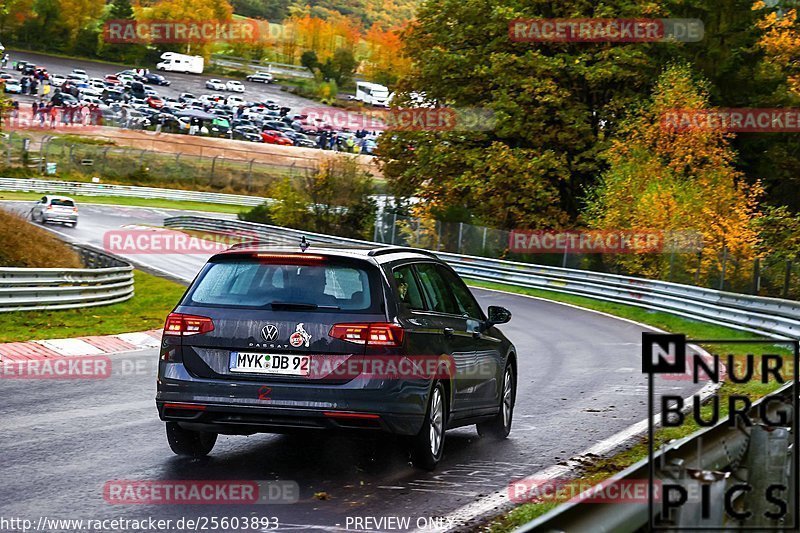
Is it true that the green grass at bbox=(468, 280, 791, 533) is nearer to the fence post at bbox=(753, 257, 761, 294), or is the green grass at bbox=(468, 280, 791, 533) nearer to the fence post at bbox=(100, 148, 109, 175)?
the fence post at bbox=(753, 257, 761, 294)

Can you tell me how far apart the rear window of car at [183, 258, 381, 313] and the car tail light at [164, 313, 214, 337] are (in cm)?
14

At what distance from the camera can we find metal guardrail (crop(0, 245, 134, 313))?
68.3ft

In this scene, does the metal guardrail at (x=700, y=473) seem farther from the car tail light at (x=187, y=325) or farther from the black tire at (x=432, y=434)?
the car tail light at (x=187, y=325)

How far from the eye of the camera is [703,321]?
1129 inches

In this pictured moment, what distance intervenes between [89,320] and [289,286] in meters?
14.3

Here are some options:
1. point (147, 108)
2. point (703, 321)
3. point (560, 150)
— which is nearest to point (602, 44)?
point (560, 150)

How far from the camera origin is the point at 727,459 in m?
5.52

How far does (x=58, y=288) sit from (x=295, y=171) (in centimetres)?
6956

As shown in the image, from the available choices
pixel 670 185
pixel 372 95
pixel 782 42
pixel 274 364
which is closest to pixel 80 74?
pixel 372 95

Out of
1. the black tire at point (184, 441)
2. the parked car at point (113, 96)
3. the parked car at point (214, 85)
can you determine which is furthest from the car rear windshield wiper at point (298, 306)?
the parked car at point (214, 85)

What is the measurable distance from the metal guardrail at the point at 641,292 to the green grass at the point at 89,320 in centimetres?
364

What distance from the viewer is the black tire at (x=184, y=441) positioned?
358 inches

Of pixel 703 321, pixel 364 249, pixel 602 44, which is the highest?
pixel 602 44

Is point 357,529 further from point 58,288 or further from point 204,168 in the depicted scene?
point 204,168
